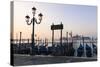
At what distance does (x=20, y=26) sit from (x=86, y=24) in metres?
1.13

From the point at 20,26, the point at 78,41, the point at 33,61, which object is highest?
the point at 20,26

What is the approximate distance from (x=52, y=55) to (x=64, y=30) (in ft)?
1.41

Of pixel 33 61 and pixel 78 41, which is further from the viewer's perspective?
pixel 78 41

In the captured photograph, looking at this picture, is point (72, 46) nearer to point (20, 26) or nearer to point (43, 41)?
point (43, 41)

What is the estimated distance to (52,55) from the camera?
3.32 meters

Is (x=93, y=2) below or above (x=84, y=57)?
above

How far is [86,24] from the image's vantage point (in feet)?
11.8
